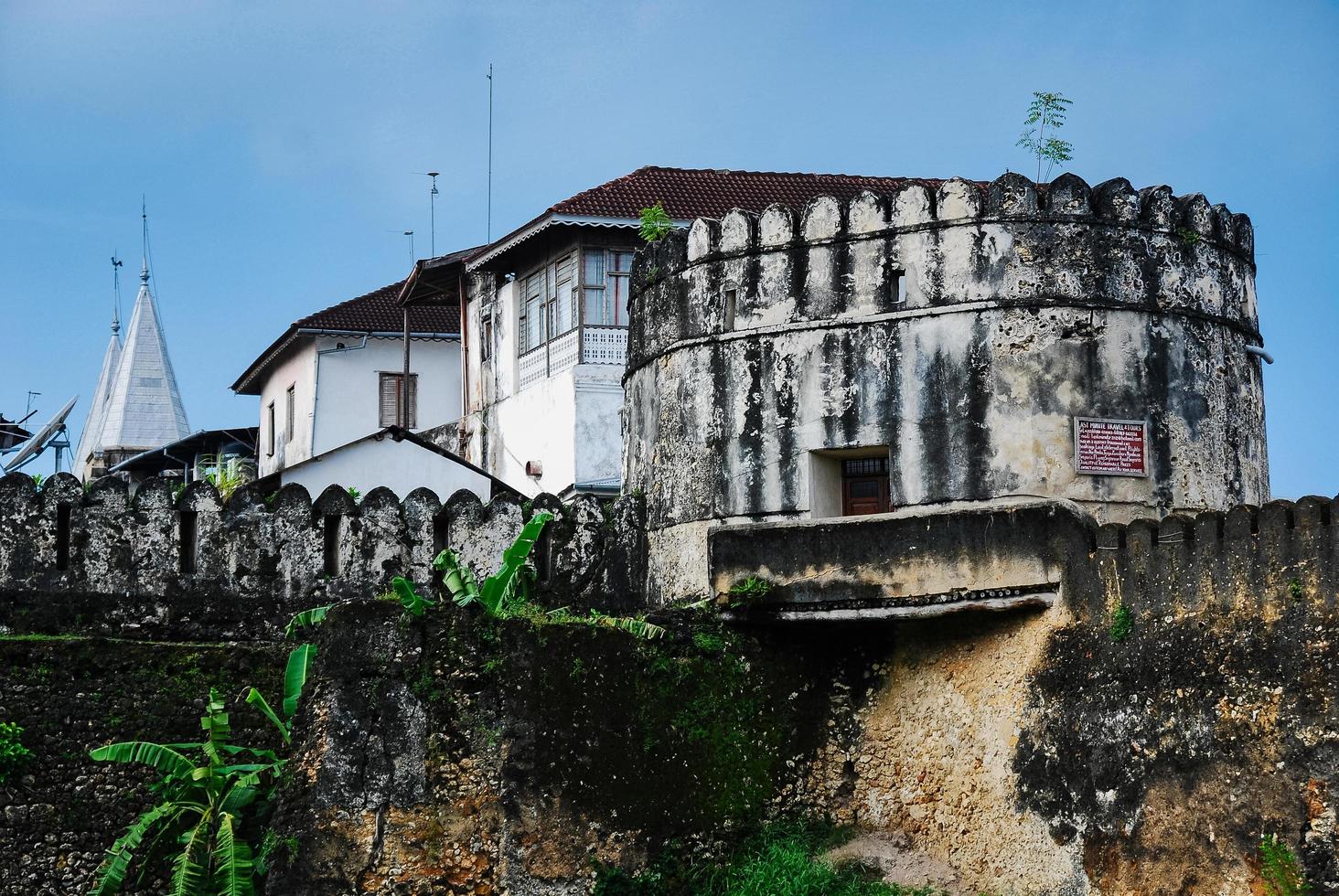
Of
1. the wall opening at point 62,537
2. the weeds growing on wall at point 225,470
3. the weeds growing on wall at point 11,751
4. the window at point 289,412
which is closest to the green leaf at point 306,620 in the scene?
the wall opening at point 62,537

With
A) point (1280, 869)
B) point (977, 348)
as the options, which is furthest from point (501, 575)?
point (1280, 869)

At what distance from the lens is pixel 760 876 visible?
51.7 feet

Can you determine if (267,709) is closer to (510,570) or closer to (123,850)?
(123,850)

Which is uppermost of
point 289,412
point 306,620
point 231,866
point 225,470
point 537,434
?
point 289,412

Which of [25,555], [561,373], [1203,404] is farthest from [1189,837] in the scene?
[561,373]

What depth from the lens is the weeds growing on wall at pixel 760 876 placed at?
15570mm

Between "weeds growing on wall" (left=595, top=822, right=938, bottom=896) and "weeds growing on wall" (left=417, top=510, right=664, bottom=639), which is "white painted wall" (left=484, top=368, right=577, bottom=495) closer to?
"weeds growing on wall" (left=417, top=510, right=664, bottom=639)

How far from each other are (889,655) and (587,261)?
9.64m

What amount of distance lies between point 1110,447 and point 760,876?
4.51 metres

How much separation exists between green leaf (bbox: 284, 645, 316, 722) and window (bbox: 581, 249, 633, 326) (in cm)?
951

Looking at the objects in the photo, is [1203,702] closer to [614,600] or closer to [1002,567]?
[1002,567]

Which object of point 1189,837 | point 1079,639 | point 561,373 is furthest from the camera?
point 561,373

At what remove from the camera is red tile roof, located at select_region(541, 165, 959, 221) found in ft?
82.2

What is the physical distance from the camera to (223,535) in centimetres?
1784
